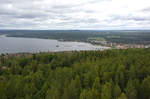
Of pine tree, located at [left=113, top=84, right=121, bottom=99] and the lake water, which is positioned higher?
pine tree, located at [left=113, top=84, right=121, bottom=99]

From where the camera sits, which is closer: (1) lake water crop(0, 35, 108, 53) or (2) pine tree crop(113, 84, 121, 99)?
(2) pine tree crop(113, 84, 121, 99)

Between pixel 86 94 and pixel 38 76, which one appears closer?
pixel 86 94

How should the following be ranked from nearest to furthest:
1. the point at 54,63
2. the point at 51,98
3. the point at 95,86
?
the point at 51,98, the point at 95,86, the point at 54,63

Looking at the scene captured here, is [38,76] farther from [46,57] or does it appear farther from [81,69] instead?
[46,57]

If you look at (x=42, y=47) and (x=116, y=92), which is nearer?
(x=116, y=92)

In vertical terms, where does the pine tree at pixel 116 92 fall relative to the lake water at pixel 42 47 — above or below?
above

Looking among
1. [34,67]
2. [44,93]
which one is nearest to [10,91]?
[44,93]

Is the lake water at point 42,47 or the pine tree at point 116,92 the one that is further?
the lake water at point 42,47

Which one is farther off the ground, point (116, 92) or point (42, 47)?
point (116, 92)

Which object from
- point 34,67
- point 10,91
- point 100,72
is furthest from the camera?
point 34,67

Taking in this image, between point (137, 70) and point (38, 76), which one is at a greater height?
point (137, 70)
